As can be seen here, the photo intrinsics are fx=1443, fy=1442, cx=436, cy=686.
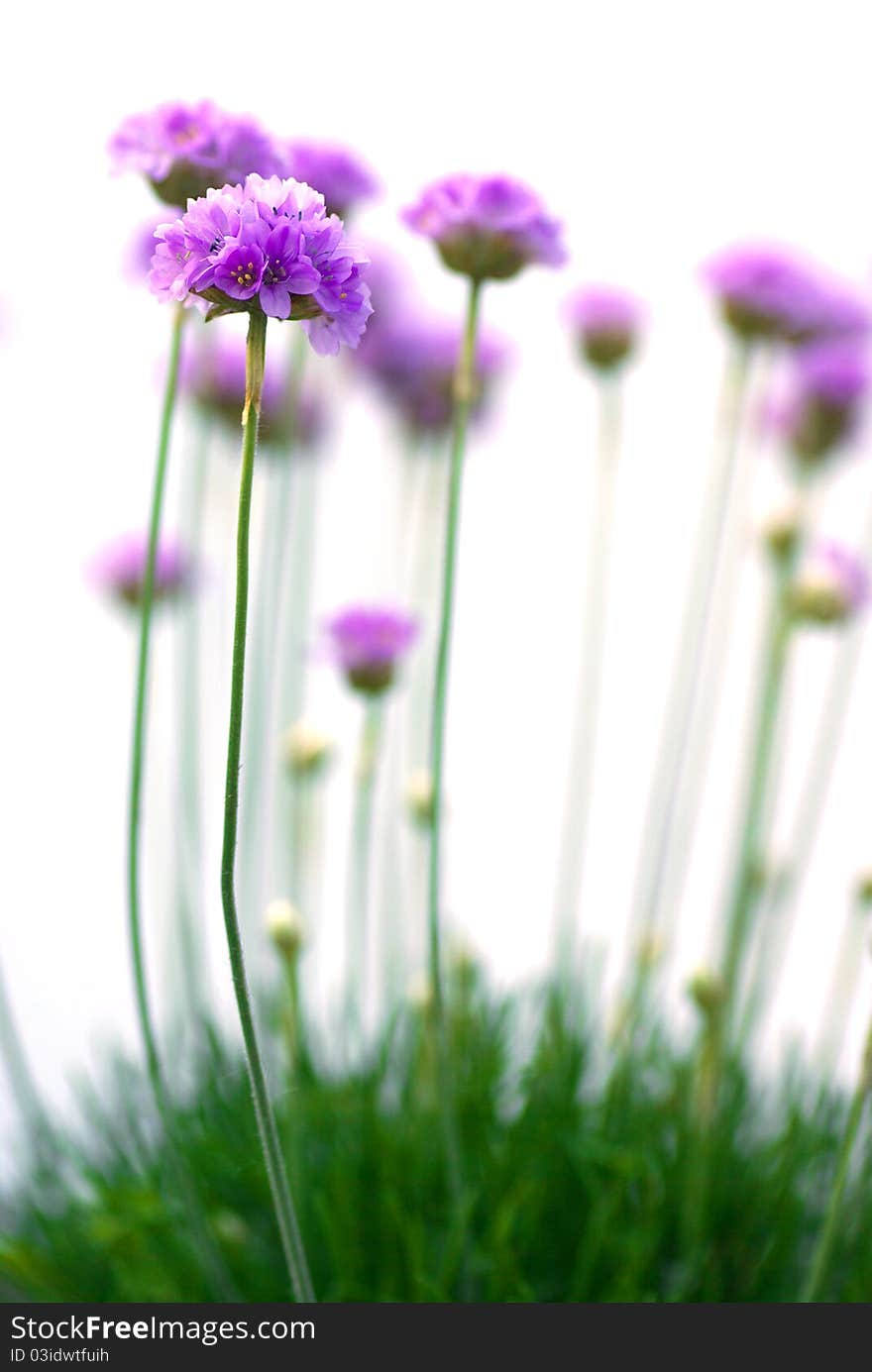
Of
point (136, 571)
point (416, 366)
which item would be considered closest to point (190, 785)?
point (136, 571)

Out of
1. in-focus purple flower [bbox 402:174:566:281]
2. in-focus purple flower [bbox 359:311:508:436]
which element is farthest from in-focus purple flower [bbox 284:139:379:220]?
in-focus purple flower [bbox 359:311:508:436]

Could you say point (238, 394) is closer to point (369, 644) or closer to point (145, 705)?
point (369, 644)

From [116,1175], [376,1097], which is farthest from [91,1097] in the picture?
[376,1097]

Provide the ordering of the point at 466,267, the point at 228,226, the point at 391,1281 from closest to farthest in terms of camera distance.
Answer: the point at 228,226 < the point at 466,267 < the point at 391,1281

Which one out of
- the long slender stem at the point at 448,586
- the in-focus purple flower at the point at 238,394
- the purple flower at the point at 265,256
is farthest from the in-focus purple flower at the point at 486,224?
the in-focus purple flower at the point at 238,394

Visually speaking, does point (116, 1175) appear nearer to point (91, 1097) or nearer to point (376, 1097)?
point (91, 1097)

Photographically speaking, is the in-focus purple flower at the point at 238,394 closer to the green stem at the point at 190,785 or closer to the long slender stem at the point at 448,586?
the green stem at the point at 190,785
